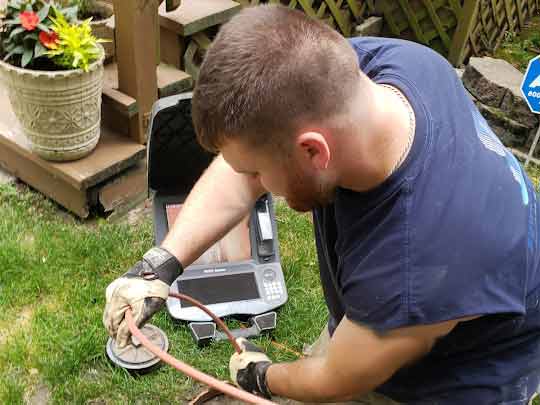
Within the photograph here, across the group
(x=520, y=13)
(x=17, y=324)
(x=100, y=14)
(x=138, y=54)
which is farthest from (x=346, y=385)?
(x=520, y=13)

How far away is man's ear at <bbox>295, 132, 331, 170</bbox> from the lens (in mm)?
1305

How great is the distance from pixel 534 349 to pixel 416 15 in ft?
14.2

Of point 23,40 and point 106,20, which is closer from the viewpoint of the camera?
point 23,40

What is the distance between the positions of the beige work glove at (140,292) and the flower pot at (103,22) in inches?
74.4

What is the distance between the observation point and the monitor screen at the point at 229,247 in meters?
2.90

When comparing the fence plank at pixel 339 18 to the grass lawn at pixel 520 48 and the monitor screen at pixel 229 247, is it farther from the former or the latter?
the monitor screen at pixel 229 247

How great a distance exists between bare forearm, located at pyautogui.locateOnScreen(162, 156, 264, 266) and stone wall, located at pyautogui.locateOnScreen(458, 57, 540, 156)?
2.87 meters

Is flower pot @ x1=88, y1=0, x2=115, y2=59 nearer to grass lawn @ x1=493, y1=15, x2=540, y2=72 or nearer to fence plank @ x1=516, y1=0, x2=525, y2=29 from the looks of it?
grass lawn @ x1=493, y1=15, x2=540, y2=72

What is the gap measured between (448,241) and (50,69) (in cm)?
219

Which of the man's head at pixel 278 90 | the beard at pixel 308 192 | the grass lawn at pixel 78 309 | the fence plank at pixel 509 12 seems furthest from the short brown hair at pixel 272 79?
the fence plank at pixel 509 12

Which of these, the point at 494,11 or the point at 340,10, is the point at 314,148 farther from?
the point at 494,11

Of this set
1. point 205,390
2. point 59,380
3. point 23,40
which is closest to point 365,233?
point 205,390

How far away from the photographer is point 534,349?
1706mm

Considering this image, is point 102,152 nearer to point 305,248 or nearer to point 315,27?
point 305,248
